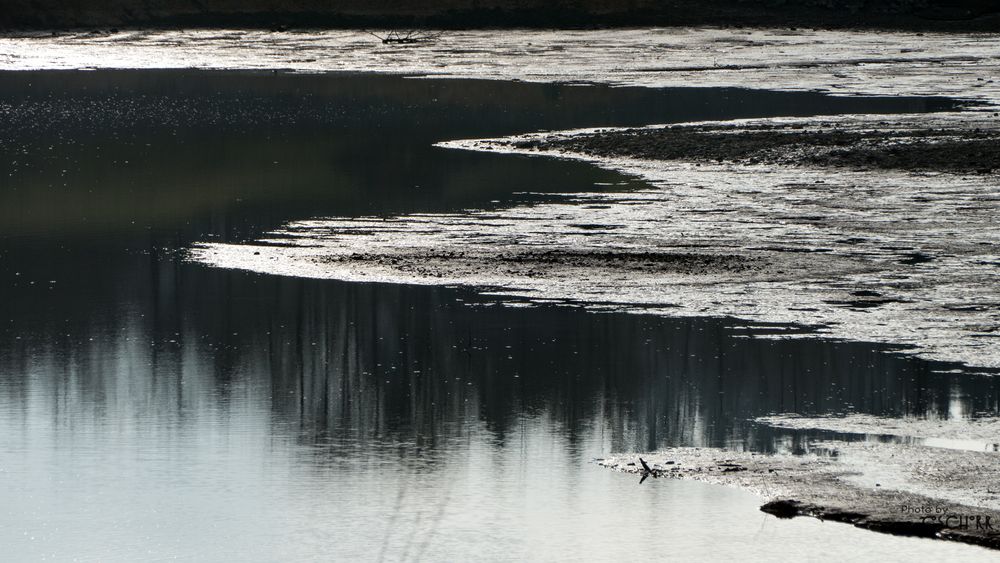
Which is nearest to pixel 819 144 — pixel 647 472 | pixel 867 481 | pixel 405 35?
pixel 647 472

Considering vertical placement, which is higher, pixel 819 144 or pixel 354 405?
pixel 819 144

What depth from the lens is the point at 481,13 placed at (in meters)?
75.6

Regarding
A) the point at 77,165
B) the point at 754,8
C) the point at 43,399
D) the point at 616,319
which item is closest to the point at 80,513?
the point at 43,399

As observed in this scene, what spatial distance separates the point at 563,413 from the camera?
12172 millimetres

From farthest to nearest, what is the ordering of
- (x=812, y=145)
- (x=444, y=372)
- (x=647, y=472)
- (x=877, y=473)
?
1. (x=812, y=145)
2. (x=444, y=372)
3. (x=647, y=472)
4. (x=877, y=473)

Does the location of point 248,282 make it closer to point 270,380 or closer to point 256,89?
point 270,380

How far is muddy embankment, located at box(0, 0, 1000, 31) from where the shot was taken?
7319cm

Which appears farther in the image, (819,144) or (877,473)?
Answer: (819,144)

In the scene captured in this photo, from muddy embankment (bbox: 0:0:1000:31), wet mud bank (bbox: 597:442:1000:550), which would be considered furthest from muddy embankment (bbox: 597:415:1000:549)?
muddy embankment (bbox: 0:0:1000:31)

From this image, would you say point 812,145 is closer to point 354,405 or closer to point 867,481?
point 354,405

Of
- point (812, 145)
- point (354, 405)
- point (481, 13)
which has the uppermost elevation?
point (481, 13)

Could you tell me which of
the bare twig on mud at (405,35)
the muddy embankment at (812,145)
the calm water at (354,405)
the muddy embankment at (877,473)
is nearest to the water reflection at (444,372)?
the calm water at (354,405)

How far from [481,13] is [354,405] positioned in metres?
64.2

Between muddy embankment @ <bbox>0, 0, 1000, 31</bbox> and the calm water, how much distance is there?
168ft
